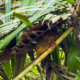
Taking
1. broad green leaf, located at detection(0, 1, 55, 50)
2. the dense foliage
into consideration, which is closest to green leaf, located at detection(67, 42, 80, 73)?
the dense foliage

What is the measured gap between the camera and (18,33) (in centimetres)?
72

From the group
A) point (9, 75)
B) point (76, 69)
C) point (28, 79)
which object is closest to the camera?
point (76, 69)

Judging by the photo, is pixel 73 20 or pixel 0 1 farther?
pixel 0 1

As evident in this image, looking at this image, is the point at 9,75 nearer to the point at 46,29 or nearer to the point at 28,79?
the point at 28,79

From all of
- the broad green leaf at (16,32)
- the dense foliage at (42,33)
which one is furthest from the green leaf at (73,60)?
the broad green leaf at (16,32)

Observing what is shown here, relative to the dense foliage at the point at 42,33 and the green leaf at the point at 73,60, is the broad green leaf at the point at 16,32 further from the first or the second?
the green leaf at the point at 73,60

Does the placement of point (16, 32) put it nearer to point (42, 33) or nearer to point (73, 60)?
point (42, 33)

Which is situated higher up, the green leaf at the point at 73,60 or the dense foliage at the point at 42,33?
the dense foliage at the point at 42,33

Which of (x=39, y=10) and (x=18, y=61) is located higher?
(x=39, y=10)

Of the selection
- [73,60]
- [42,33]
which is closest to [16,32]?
[42,33]

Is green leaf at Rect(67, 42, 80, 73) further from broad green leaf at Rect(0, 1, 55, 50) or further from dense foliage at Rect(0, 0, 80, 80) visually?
broad green leaf at Rect(0, 1, 55, 50)

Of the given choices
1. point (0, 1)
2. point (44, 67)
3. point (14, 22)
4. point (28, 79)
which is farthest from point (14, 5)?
point (28, 79)

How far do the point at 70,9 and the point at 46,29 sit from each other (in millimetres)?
102

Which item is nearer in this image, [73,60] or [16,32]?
[16,32]
